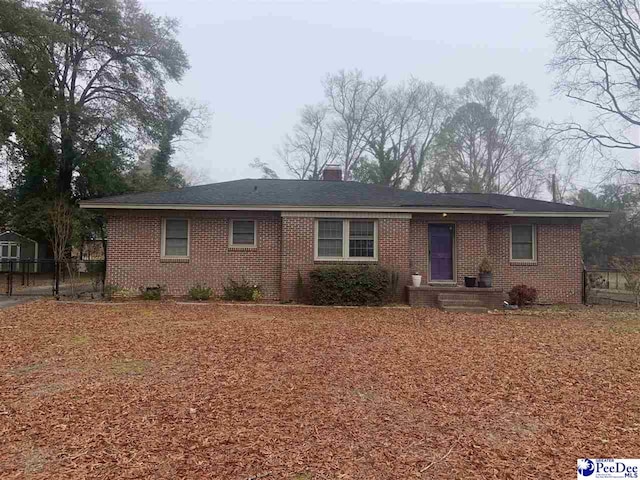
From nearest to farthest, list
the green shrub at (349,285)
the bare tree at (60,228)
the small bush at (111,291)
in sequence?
1. the green shrub at (349,285)
2. the small bush at (111,291)
3. the bare tree at (60,228)

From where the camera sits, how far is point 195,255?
1189 cm

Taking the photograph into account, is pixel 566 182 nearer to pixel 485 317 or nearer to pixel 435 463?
pixel 485 317

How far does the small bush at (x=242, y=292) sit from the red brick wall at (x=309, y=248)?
0.85m

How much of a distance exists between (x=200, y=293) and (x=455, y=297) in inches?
294

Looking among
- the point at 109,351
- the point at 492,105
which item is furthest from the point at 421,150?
the point at 109,351

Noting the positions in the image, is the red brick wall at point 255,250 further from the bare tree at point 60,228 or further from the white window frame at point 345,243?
the bare tree at point 60,228

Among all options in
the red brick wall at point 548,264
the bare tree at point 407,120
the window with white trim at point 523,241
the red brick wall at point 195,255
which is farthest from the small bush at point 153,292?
the bare tree at point 407,120

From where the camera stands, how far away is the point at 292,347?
20.2ft

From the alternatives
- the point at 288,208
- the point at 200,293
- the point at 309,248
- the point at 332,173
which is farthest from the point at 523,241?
the point at 200,293

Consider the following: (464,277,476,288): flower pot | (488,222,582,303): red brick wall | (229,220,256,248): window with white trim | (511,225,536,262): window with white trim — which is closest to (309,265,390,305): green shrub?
(229,220,256,248): window with white trim

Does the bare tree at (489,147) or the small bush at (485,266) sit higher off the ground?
the bare tree at (489,147)

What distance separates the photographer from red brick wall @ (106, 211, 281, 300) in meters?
11.8

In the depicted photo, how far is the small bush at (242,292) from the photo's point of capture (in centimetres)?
1159

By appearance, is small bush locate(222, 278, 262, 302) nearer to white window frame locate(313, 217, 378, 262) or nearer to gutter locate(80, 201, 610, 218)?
white window frame locate(313, 217, 378, 262)
